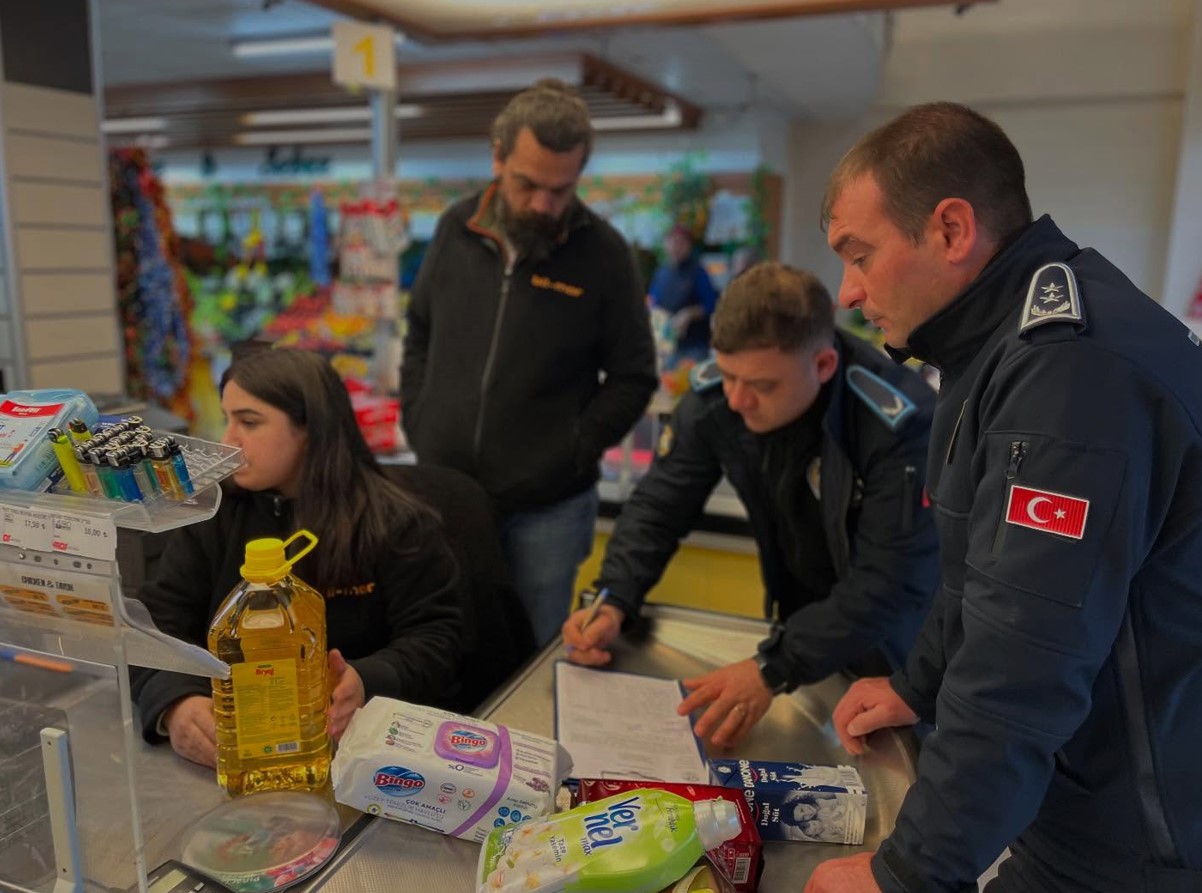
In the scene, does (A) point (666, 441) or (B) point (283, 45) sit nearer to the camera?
(A) point (666, 441)

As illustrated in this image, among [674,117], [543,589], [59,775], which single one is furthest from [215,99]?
[59,775]

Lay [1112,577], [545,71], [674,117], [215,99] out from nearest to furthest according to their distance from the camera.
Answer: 1. [1112,577]
2. [545,71]
3. [215,99]
4. [674,117]

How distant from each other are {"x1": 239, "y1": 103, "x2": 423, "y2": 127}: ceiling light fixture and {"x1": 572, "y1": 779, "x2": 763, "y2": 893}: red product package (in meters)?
6.93

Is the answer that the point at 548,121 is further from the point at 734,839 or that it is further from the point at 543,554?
the point at 734,839

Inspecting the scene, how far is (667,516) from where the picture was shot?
1.93 m

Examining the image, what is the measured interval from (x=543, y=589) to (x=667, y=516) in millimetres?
606

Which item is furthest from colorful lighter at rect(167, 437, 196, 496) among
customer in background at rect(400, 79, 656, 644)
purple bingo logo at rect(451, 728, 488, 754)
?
customer in background at rect(400, 79, 656, 644)

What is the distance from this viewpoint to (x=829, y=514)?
172cm

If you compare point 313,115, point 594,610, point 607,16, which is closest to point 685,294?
point 313,115

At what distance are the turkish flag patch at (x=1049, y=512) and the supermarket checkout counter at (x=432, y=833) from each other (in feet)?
1.64

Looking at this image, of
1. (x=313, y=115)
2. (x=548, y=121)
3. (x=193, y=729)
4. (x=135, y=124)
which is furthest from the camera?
(x=135, y=124)

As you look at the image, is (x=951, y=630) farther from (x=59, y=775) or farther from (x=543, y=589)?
(x=543, y=589)

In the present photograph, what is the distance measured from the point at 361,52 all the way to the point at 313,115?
485cm

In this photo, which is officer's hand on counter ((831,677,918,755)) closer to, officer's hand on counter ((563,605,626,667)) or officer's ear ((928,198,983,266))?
officer's hand on counter ((563,605,626,667))
